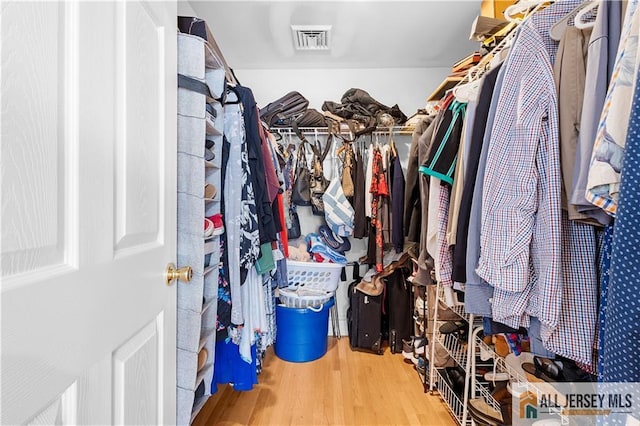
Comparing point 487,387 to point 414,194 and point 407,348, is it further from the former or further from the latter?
point 414,194

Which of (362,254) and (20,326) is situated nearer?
(20,326)

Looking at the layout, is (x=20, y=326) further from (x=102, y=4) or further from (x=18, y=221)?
(x=102, y=4)

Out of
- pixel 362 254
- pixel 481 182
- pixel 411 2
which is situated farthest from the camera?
pixel 362 254

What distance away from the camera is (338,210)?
8.02 feet

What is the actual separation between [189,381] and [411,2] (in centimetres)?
219

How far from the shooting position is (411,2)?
1852 millimetres

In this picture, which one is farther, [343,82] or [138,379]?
[343,82]

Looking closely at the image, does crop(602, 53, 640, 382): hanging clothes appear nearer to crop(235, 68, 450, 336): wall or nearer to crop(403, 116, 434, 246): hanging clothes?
crop(403, 116, 434, 246): hanging clothes

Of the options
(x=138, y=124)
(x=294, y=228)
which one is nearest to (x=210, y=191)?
(x=138, y=124)

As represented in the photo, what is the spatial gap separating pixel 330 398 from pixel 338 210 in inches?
49.6

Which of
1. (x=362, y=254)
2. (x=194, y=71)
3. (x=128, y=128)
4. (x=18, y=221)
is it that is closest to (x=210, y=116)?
(x=194, y=71)

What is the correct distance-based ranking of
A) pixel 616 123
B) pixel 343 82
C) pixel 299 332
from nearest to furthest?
pixel 616 123
pixel 299 332
pixel 343 82

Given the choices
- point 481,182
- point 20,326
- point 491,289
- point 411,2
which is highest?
point 411,2

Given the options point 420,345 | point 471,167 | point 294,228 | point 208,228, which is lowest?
point 420,345
